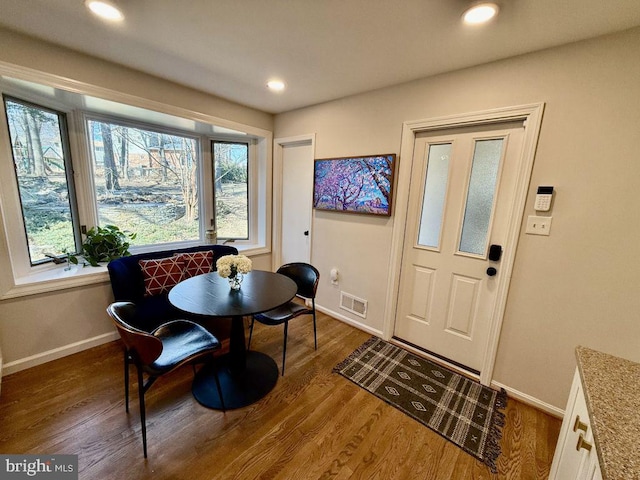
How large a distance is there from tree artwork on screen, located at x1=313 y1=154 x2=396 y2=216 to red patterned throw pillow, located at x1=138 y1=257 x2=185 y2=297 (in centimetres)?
161

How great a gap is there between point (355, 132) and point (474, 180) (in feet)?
3.93

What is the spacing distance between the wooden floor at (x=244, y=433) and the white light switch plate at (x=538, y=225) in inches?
49.7

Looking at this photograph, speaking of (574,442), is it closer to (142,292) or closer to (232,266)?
(232,266)

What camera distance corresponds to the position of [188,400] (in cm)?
174

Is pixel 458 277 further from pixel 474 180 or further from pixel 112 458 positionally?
pixel 112 458

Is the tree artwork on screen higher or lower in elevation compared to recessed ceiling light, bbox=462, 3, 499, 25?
lower

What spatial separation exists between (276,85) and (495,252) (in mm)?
2370

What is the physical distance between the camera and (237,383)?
6.16 ft

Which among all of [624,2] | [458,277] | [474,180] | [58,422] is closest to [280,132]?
[474,180]

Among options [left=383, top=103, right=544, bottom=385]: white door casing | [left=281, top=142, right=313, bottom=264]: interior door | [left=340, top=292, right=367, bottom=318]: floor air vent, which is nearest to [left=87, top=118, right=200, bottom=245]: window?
[left=281, top=142, right=313, bottom=264]: interior door

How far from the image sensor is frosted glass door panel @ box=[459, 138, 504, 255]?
192 cm

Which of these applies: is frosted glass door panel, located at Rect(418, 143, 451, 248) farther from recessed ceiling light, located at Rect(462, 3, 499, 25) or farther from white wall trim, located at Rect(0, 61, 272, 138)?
white wall trim, located at Rect(0, 61, 272, 138)

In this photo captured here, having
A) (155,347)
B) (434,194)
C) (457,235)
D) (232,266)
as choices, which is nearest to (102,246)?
(232,266)

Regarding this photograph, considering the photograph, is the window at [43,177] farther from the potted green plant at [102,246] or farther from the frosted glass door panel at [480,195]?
the frosted glass door panel at [480,195]
